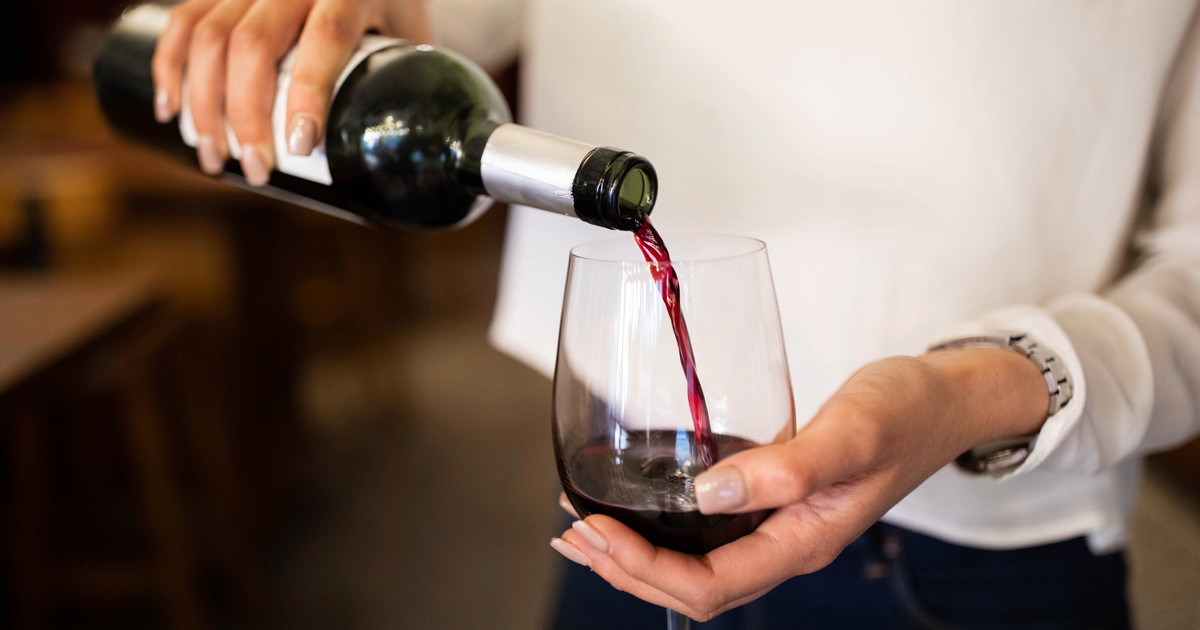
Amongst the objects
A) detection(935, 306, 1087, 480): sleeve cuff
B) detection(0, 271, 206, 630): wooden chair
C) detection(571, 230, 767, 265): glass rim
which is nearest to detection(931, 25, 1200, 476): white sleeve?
detection(935, 306, 1087, 480): sleeve cuff

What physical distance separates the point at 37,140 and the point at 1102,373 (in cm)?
393

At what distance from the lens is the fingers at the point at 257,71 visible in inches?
26.2

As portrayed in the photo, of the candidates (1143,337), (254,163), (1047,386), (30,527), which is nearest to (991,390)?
(1047,386)

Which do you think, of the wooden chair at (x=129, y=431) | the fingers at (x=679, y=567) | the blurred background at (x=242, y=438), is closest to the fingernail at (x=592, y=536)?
the fingers at (x=679, y=567)

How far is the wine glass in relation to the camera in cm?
52

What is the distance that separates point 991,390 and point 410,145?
0.50 metres

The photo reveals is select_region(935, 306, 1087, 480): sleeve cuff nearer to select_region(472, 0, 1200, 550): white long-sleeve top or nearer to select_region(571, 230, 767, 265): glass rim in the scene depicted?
select_region(472, 0, 1200, 550): white long-sleeve top

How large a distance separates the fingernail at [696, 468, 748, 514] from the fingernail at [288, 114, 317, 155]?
1.36 ft

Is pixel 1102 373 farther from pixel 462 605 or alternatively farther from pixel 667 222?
pixel 462 605

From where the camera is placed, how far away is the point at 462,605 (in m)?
2.05

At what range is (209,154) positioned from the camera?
0.73 meters

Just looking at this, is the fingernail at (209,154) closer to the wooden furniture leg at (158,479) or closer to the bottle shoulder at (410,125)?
the bottle shoulder at (410,125)

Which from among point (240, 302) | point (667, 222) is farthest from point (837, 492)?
point (240, 302)

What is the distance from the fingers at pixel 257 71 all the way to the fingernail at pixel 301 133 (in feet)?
0.19
